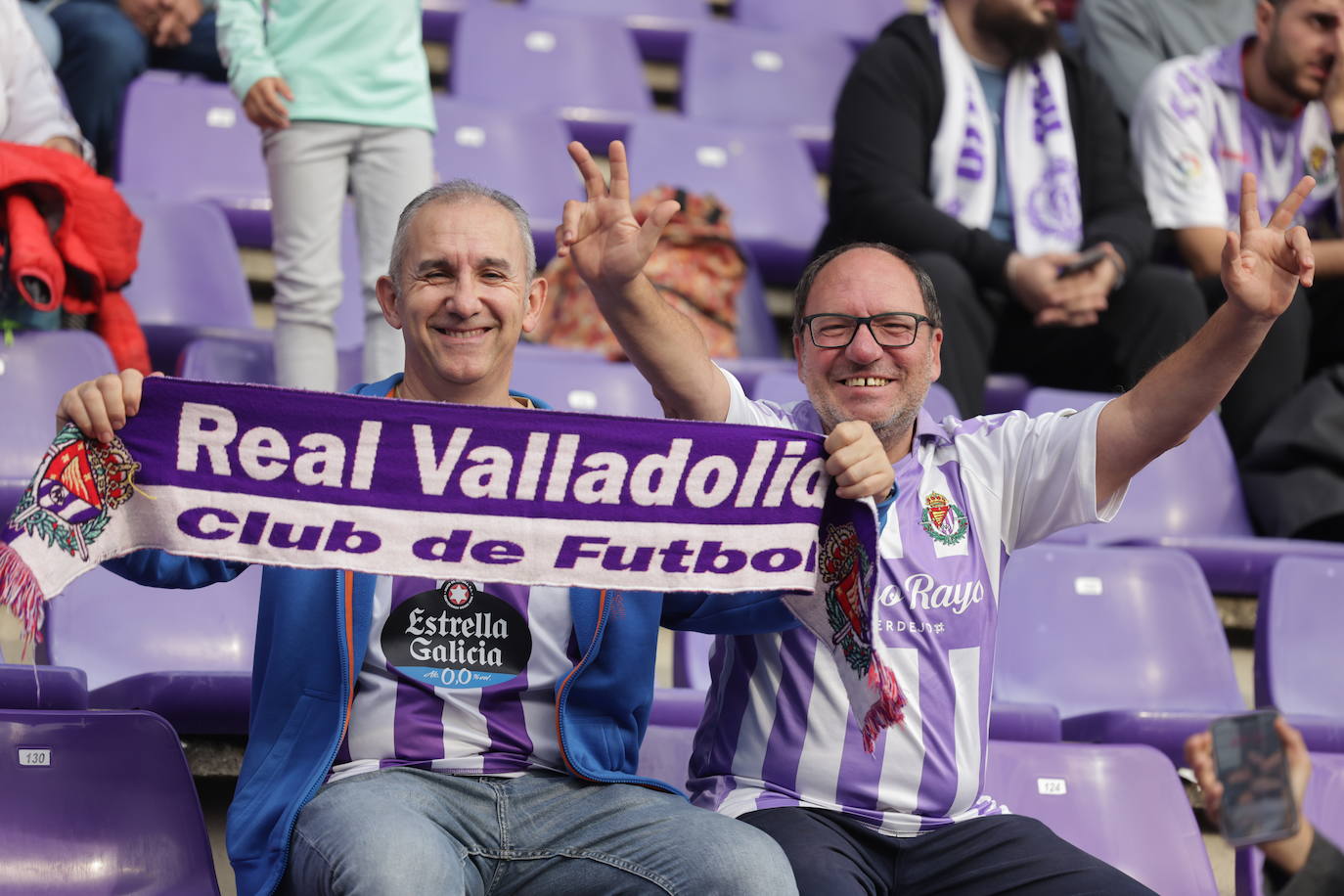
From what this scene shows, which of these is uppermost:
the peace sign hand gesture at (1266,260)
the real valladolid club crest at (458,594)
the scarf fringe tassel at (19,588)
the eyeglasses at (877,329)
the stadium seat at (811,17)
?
the peace sign hand gesture at (1266,260)

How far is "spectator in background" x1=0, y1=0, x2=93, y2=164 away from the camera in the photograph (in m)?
3.58

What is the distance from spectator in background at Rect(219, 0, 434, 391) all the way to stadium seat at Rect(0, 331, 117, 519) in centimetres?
38

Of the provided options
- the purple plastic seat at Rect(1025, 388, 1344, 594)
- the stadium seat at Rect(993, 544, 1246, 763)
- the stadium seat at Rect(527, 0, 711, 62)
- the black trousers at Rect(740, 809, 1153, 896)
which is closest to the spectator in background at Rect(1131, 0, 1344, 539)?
the purple plastic seat at Rect(1025, 388, 1344, 594)

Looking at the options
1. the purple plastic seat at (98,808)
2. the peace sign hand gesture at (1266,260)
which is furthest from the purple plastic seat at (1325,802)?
the purple plastic seat at (98,808)

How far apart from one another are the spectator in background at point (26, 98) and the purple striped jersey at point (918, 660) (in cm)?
197

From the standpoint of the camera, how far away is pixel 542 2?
5828mm

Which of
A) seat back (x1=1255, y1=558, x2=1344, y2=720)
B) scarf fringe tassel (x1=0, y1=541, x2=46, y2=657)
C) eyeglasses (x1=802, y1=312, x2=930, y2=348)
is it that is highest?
eyeglasses (x1=802, y1=312, x2=930, y2=348)

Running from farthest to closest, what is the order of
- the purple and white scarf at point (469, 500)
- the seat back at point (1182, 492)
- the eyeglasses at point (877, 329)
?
the seat back at point (1182, 492), the eyeglasses at point (877, 329), the purple and white scarf at point (469, 500)

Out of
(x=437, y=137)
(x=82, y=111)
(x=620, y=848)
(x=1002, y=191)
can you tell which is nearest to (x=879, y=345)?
(x=620, y=848)

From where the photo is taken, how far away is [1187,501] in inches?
152

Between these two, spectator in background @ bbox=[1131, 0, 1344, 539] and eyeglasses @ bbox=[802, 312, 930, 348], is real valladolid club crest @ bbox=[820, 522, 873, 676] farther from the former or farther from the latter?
spectator in background @ bbox=[1131, 0, 1344, 539]

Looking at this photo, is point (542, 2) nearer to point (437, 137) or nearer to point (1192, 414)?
point (437, 137)

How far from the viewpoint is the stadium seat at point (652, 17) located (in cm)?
580

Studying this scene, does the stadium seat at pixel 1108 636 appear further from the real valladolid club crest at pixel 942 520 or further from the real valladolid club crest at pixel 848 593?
the real valladolid club crest at pixel 848 593
